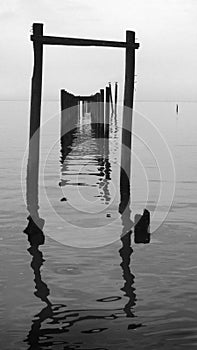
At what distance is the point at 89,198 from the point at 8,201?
7.71 feet

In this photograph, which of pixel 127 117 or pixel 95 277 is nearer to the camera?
pixel 95 277

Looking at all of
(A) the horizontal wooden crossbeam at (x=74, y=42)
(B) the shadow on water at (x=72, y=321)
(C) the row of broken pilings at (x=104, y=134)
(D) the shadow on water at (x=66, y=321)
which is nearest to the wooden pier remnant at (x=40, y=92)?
(A) the horizontal wooden crossbeam at (x=74, y=42)

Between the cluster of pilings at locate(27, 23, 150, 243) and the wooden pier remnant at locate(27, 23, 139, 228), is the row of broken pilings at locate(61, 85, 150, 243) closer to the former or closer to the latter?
the cluster of pilings at locate(27, 23, 150, 243)

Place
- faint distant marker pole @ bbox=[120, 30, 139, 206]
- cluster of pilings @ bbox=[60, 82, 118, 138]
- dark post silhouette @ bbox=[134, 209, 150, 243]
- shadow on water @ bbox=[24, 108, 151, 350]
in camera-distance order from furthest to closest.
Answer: cluster of pilings @ bbox=[60, 82, 118, 138], faint distant marker pole @ bbox=[120, 30, 139, 206], dark post silhouette @ bbox=[134, 209, 150, 243], shadow on water @ bbox=[24, 108, 151, 350]

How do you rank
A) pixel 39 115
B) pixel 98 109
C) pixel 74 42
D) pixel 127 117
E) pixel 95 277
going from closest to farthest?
1. pixel 95 277
2. pixel 39 115
3. pixel 74 42
4. pixel 127 117
5. pixel 98 109

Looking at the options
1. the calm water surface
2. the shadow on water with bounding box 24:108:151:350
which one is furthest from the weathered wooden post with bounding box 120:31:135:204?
the shadow on water with bounding box 24:108:151:350

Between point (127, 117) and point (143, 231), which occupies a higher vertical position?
point (127, 117)

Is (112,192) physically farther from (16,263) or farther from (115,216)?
(16,263)

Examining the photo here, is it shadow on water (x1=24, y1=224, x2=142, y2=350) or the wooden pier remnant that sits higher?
the wooden pier remnant

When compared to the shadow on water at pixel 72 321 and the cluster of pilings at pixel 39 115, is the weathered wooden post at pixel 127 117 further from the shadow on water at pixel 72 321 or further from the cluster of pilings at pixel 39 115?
the shadow on water at pixel 72 321

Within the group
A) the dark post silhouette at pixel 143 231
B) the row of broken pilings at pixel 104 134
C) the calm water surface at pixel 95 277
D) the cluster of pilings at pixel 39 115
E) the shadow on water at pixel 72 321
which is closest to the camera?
the shadow on water at pixel 72 321

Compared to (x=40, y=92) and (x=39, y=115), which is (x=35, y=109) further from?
(x=40, y=92)

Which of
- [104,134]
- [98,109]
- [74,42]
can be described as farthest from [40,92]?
[98,109]

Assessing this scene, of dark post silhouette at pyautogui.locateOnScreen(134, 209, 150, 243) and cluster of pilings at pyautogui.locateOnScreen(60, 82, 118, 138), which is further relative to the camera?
cluster of pilings at pyautogui.locateOnScreen(60, 82, 118, 138)
